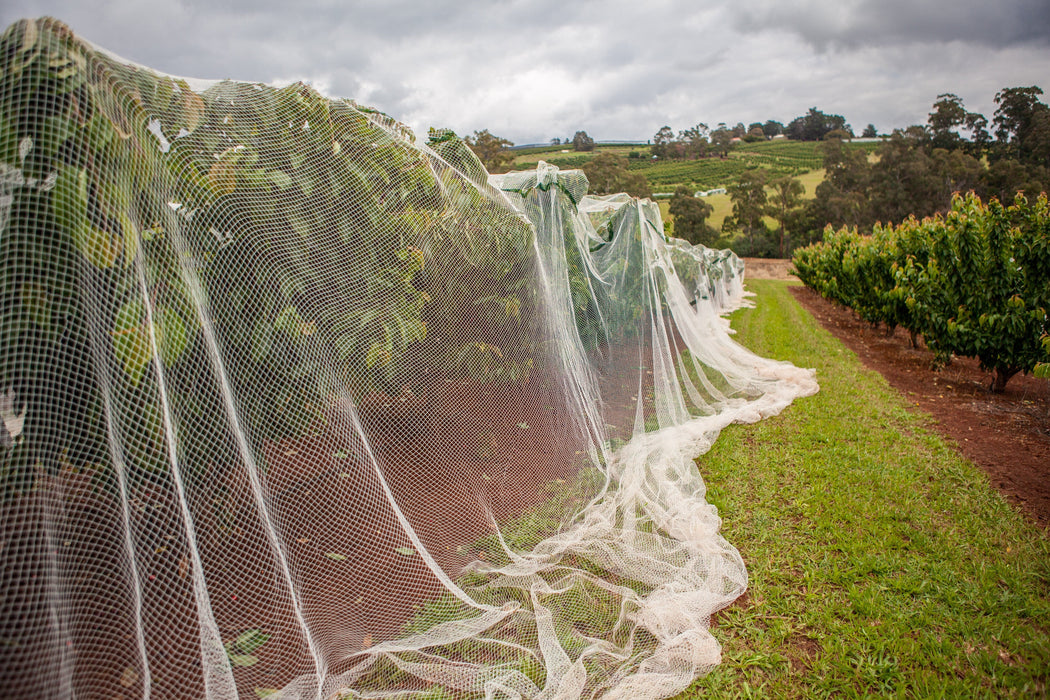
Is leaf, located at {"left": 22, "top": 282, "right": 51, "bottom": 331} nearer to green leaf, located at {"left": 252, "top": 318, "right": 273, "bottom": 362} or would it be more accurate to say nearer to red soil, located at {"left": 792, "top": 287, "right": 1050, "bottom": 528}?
green leaf, located at {"left": 252, "top": 318, "right": 273, "bottom": 362}

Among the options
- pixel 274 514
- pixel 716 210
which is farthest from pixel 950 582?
pixel 716 210

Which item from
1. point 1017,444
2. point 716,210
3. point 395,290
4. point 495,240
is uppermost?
point 716,210

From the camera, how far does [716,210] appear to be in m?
56.9

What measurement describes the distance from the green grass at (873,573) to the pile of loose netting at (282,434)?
295 millimetres

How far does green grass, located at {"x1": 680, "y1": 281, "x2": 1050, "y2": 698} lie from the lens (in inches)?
83.0

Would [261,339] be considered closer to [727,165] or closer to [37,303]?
[37,303]

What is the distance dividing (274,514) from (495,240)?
2.06m

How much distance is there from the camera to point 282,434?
6.55 ft

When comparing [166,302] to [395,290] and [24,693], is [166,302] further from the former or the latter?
[24,693]

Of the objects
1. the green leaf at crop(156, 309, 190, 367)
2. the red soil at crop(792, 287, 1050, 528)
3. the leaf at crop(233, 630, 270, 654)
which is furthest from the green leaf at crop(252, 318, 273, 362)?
the red soil at crop(792, 287, 1050, 528)

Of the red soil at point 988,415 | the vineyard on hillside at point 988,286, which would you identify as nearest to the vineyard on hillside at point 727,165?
the red soil at point 988,415

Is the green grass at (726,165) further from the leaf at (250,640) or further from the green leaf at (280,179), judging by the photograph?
the leaf at (250,640)

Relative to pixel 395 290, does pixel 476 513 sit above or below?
below

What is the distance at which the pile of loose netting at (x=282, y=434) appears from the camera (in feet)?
4.71
